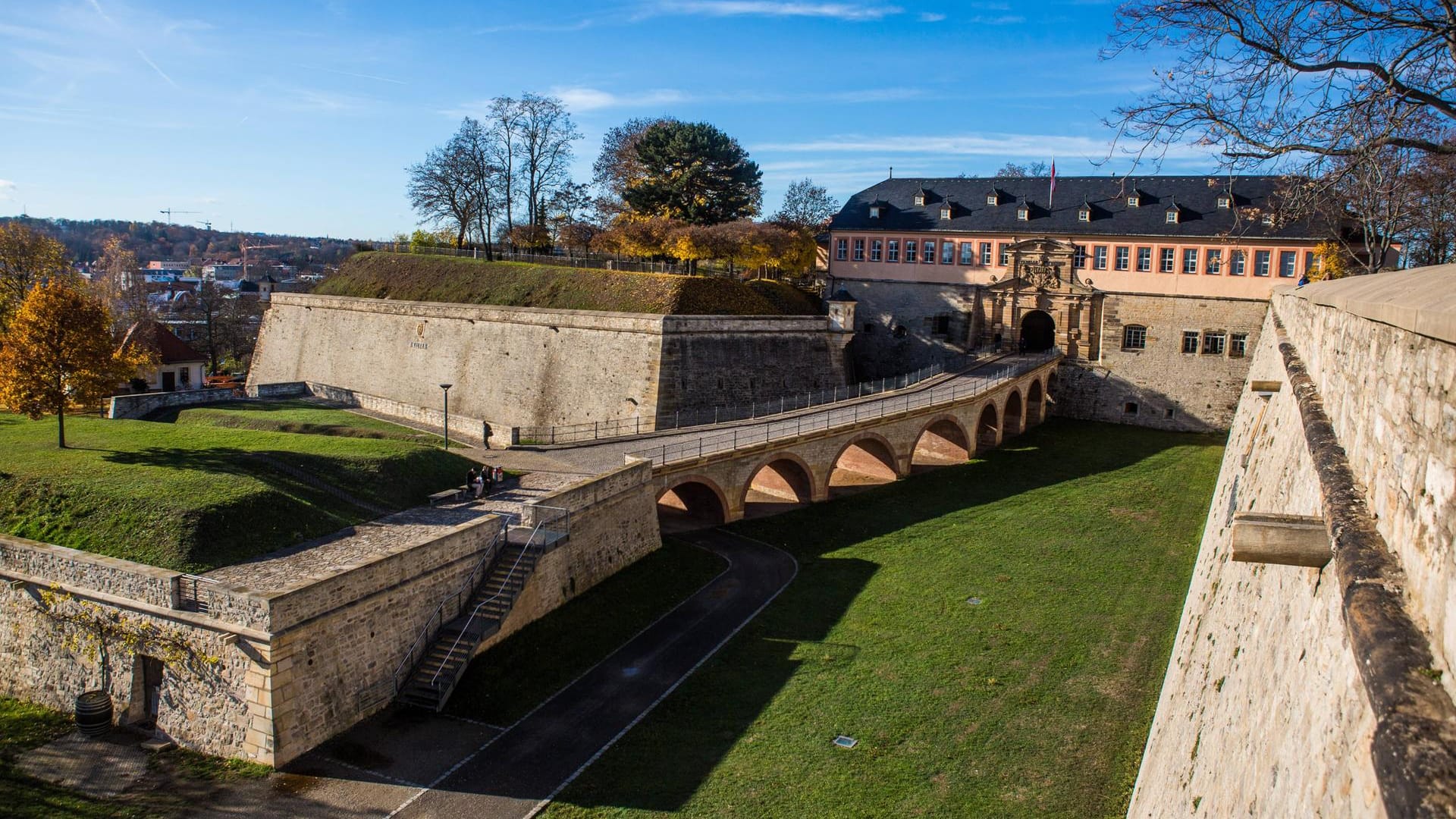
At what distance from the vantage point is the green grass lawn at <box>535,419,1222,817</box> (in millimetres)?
14609

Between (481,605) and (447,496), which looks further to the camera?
(447,496)

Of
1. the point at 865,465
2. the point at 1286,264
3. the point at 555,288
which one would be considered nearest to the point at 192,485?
the point at 555,288

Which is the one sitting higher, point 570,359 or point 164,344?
point 570,359

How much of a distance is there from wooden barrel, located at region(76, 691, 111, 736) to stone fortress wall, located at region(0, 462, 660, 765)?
19cm

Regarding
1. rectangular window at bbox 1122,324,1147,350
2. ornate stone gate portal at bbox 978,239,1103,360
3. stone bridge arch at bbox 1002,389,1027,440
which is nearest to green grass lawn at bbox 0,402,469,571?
stone bridge arch at bbox 1002,389,1027,440

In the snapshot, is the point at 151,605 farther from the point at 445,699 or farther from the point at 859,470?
the point at 859,470

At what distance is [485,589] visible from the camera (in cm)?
1936

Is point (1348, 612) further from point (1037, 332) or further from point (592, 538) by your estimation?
point (1037, 332)

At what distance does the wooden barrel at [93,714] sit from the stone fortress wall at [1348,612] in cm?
1733

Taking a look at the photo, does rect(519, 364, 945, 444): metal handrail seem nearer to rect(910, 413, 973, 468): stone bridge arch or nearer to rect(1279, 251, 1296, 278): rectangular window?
rect(910, 413, 973, 468): stone bridge arch

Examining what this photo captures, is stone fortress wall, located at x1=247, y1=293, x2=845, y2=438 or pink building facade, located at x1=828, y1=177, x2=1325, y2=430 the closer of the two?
stone fortress wall, located at x1=247, y1=293, x2=845, y2=438

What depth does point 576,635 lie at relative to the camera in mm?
20062

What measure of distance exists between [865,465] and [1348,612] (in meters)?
29.7

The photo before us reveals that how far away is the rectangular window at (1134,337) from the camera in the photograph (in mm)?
41562
